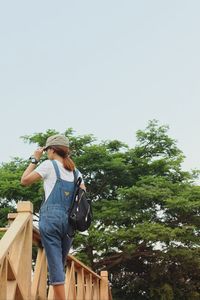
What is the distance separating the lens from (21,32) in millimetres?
11930

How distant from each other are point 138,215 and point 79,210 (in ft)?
29.8

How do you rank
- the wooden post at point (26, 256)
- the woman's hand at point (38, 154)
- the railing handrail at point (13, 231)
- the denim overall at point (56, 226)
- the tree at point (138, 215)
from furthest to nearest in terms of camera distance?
1. the tree at point (138, 215)
2. the woman's hand at point (38, 154)
3. the denim overall at point (56, 226)
4. the wooden post at point (26, 256)
5. the railing handrail at point (13, 231)

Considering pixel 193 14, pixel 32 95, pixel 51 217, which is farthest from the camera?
pixel 32 95

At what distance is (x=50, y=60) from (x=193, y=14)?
151 inches

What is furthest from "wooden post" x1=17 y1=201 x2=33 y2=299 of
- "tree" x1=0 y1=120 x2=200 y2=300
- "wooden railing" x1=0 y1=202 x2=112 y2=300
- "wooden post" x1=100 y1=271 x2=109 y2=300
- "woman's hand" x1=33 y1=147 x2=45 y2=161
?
"tree" x1=0 y1=120 x2=200 y2=300

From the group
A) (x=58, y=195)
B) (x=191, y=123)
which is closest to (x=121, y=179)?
(x=191, y=123)

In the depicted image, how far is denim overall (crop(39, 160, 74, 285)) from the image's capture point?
2.53 metres

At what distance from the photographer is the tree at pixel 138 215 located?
11.0m

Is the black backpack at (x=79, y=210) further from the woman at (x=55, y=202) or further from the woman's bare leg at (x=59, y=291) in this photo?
the woman's bare leg at (x=59, y=291)

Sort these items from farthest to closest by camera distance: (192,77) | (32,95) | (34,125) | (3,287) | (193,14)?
(34,125) → (32,95) → (192,77) → (193,14) → (3,287)

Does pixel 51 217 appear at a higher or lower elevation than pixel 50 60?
lower

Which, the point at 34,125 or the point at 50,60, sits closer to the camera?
the point at 50,60

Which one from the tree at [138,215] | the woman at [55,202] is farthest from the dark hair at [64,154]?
the tree at [138,215]

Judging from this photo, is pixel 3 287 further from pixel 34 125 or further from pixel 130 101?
pixel 34 125
